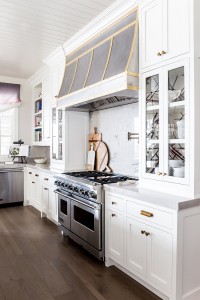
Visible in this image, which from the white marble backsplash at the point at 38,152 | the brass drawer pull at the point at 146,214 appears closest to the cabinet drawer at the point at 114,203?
the brass drawer pull at the point at 146,214

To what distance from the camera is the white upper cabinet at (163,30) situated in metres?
2.02

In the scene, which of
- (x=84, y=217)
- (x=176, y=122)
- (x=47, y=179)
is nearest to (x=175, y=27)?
(x=176, y=122)

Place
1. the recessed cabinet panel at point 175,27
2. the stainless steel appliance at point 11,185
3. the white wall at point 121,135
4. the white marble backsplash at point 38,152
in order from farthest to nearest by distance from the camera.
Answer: the white marble backsplash at point 38,152 < the stainless steel appliance at point 11,185 < the white wall at point 121,135 < the recessed cabinet panel at point 175,27

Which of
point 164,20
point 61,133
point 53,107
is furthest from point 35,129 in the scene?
point 164,20

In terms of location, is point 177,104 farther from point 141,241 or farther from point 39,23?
point 39,23

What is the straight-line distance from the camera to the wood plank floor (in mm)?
2205

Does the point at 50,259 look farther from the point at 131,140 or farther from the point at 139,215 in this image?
the point at 131,140

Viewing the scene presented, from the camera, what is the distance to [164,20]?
218 cm

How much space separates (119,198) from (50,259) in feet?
3.78

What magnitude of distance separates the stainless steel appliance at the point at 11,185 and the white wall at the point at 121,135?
2306 millimetres

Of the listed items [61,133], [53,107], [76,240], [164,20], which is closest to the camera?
[164,20]

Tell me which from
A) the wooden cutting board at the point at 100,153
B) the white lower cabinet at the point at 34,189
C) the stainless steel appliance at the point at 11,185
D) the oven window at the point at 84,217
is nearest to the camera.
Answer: the oven window at the point at 84,217

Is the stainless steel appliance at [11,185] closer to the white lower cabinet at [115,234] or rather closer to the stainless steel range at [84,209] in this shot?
the stainless steel range at [84,209]

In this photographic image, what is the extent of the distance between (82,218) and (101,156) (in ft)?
3.62
